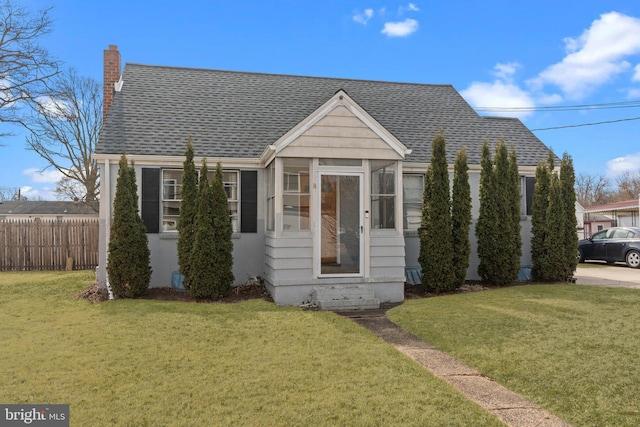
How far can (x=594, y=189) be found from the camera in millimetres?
49438

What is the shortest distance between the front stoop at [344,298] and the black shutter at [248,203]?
2.46 m

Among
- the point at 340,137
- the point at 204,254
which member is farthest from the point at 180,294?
the point at 340,137

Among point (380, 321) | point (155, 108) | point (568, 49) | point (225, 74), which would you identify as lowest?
point (380, 321)

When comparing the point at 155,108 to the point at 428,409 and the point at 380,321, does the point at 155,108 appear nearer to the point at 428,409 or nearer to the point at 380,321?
the point at 380,321

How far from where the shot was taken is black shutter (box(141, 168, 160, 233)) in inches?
376

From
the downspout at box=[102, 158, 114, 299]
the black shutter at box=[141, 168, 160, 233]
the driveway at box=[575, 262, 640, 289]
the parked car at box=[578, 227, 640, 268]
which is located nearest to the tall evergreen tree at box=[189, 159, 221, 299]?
the black shutter at box=[141, 168, 160, 233]

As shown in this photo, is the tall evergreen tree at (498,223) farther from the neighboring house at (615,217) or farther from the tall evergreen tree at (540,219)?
the neighboring house at (615,217)

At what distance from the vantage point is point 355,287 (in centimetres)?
853

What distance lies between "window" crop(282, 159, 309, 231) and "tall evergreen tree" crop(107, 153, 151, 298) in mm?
2988

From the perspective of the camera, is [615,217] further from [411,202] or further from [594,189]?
[411,202]

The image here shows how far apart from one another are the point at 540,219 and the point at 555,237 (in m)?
0.54

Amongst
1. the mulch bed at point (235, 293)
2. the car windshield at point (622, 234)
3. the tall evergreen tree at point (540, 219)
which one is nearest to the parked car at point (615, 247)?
the car windshield at point (622, 234)

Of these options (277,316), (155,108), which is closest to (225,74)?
(155,108)

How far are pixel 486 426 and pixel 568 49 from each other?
47.9 ft
